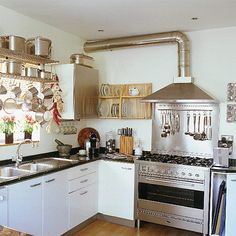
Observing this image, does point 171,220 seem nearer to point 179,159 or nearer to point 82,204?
point 179,159

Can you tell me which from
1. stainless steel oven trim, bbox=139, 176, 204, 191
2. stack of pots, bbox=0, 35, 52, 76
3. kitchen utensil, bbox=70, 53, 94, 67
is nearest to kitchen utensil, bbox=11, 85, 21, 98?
stack of pots, bbox=0, 35, 52, 76

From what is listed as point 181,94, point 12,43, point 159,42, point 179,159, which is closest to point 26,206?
point 12,43

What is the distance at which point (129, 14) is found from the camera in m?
3.05

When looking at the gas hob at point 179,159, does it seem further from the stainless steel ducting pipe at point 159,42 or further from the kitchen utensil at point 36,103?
the kitchen utensil at point 36,103

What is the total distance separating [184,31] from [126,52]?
894mm

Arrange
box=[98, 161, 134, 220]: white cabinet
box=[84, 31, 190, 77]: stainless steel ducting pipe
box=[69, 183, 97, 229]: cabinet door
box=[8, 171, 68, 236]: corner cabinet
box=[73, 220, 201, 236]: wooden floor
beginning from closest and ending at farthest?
1. box=[8, 171, 68, 236]: corner cabinet
2. box=[69, 183, 97, 229]: cabinet door
3. box=[73, 220, 201, 236]: wooden floor
4. box=[98, 161, 134, 220]: white cabinet
5. box=[84, 31, 190, 77]: stainless steel ducting pipe

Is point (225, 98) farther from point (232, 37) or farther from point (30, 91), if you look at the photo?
point (30, 91)

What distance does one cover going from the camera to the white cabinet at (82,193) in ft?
10.3

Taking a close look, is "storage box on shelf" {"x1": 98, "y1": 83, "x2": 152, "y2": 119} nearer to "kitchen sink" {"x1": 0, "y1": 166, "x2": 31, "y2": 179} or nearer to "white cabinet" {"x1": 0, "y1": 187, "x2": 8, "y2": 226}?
"kitchen sink" {"x1": 0, "y1": 166, "x2": 31, "y2": 179}

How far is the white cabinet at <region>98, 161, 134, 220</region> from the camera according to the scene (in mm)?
3453

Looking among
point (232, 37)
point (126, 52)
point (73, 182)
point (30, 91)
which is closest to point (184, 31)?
point (232, 37)

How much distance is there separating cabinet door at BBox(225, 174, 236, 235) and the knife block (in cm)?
142

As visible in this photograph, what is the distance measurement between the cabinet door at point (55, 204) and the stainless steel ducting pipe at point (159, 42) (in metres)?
1.98

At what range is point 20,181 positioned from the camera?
7.99 ft
